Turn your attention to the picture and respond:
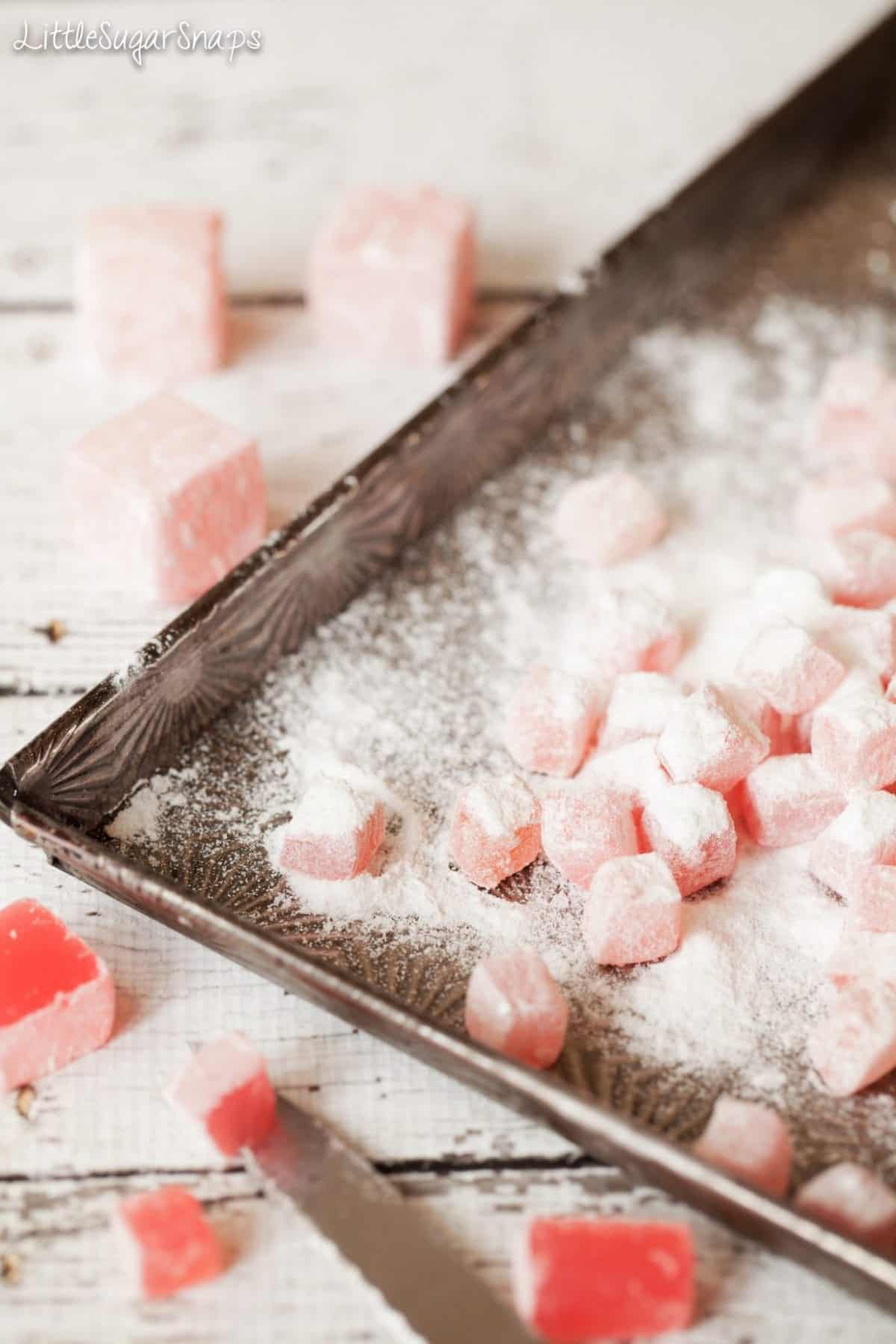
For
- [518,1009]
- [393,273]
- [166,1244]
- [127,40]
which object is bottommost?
Result: [166,1244]

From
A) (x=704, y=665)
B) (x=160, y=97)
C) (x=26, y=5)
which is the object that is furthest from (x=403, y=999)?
(x=26, y=5)

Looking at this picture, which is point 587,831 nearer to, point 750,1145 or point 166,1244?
point 750,1145

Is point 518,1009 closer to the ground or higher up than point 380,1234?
higher up

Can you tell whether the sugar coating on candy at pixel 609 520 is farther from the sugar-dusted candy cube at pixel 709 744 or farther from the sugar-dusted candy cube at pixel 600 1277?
the sugar-dusted candy cube at pixel 600 1277

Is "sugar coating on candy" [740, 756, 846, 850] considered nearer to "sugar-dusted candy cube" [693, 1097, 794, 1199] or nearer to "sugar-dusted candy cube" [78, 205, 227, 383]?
"sugar-dusted candy cube" [693, 1097, 794, 1199]

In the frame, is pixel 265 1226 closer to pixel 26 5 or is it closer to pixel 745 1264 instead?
pixel 745 1264

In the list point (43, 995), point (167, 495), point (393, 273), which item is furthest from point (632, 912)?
point (393, 273)

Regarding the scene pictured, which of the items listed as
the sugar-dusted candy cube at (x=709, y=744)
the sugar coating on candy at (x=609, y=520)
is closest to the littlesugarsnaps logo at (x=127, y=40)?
the sugar coating on candy at (x=609, y=520)
